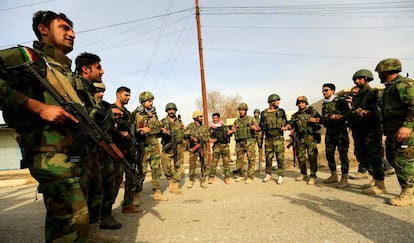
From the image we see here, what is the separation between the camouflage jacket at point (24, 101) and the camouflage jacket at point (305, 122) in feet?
18.7

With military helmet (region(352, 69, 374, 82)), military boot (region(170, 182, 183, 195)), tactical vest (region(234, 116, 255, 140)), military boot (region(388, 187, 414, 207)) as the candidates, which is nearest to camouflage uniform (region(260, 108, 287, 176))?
tactical vest (region(234, 116, 255, 140))

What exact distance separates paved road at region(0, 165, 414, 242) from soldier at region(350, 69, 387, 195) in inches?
15.3

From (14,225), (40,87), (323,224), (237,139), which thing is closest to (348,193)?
(323,224)

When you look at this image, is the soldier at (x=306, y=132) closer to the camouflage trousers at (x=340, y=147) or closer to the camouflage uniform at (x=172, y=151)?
the camouflage trousers at (x=340, y=147)

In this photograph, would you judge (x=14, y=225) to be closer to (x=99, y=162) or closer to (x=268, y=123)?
(x=99, y=162)

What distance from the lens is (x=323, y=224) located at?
318 cm

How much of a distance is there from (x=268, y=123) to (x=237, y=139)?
1092mm

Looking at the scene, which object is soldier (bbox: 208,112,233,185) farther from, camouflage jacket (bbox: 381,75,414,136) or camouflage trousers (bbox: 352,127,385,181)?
camouflage jacket (bbox: 381,75,414,136)

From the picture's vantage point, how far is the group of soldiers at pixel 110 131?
5.73 ft

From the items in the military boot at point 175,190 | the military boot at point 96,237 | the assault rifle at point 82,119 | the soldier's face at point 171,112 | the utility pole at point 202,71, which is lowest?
the military boot at point 175,190

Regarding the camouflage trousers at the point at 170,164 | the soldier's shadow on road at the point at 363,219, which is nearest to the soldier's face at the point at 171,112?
the camouflage trousers at the point at 170,164

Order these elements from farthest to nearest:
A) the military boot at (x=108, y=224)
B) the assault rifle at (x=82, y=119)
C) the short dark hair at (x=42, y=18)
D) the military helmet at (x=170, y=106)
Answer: the military helmet at (x=170, y=106) < the military boot at (x=108, y=224) < the short dark hair at (x=42, y=18) < the assault rifle at (x=82, y=119)

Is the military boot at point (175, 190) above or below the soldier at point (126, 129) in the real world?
below

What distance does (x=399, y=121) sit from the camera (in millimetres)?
3955
